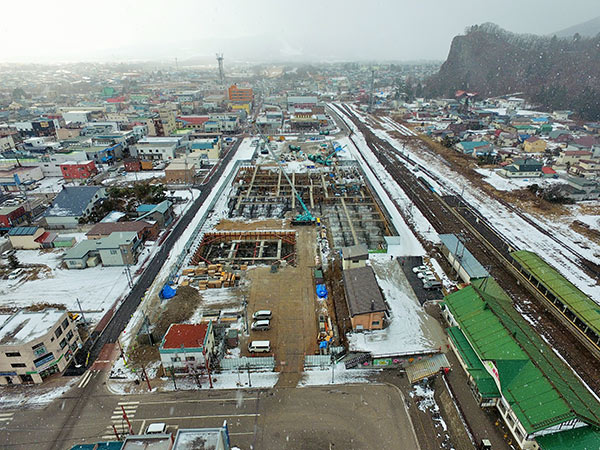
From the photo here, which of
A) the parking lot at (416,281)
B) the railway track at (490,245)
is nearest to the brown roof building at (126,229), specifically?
the parking lot at (416,281)

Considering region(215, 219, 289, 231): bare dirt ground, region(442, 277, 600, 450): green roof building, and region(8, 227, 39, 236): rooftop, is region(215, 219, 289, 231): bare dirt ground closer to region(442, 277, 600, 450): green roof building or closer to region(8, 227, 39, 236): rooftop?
region(8, 227, 39, 236): rooftop

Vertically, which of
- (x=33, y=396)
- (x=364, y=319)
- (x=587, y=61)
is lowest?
(x=33, y=396)

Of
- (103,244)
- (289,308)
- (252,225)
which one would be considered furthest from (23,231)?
(289,308)

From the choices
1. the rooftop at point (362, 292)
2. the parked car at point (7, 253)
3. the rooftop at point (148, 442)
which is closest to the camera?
the rooftop at point (148, 442)

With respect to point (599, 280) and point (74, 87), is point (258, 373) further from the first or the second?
point (74, 87)

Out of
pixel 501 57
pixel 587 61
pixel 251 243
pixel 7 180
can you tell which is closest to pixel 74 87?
pixel 7 180

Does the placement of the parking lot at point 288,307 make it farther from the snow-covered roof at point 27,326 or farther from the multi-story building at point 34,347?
the snow-covered roof at point 27,326

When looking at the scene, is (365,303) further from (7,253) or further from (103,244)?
(7,253)
